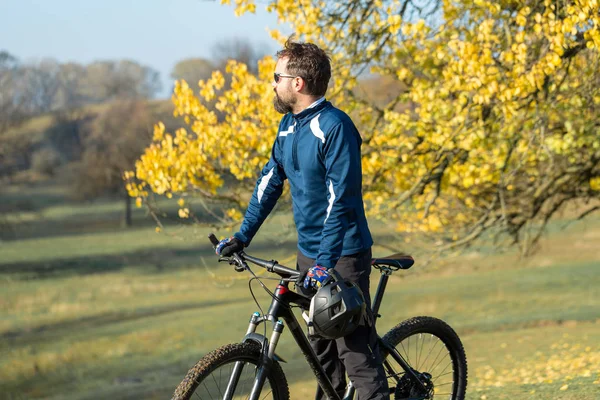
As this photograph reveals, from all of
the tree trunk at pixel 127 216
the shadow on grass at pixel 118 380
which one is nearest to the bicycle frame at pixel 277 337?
the shadow on grass at pixel 118 380

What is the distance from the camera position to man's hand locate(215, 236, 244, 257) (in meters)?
3.82

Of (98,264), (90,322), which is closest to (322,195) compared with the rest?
(90,322)

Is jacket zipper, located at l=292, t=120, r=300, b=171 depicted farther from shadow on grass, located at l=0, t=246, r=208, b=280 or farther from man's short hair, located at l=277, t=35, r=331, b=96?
shadow on grass, located at l=0, t=246, r=208, b=280

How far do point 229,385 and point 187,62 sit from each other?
134598 millimetres

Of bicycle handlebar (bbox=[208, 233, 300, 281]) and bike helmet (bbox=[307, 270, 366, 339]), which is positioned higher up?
bicycle handlebar (bbox=[208, 233, 300, 281])

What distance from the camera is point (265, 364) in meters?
3.71

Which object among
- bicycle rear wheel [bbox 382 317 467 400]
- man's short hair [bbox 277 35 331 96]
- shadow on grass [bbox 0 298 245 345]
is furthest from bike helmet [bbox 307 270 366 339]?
shadow on grass [bbox 0 298 245 345]

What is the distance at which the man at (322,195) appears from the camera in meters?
3.57

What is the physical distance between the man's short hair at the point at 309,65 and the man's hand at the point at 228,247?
0.81m

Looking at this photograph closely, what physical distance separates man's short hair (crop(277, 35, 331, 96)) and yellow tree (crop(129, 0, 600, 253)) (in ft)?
15.8

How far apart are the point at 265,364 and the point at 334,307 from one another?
457 millimetres

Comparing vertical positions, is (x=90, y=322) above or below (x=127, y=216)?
above

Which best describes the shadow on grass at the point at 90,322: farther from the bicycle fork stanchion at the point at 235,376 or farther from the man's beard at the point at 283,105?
the man's beard at the point at 283,105

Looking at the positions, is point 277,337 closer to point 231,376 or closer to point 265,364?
point 265,364
